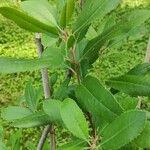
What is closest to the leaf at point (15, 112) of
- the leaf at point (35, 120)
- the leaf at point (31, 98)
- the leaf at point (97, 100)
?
the leaf at point (31, 98)

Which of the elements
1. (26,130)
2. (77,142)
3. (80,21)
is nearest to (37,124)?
(77,142)

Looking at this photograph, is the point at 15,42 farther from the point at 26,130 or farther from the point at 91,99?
the point at 91,99

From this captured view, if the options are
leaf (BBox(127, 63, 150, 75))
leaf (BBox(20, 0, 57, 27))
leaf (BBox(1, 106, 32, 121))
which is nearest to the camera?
leaf (BBox(20, 0, 57, 27))

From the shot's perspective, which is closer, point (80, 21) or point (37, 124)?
point (80, 21)

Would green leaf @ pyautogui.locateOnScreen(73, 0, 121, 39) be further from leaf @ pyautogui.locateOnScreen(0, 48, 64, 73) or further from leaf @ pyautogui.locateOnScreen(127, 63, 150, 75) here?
leaf @ pyautogui.locateOnScreen(127, 63, 150, 75)

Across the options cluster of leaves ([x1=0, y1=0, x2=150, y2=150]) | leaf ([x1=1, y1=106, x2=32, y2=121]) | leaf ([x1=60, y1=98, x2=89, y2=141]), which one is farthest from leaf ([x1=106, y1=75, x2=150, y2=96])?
leaf ([x1=1, y1=106, x2=32, y2=121])

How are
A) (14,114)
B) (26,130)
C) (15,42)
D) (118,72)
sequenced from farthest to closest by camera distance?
1. (15,42)
2. (118,72)
3. (26,130)
4. (14,114)
